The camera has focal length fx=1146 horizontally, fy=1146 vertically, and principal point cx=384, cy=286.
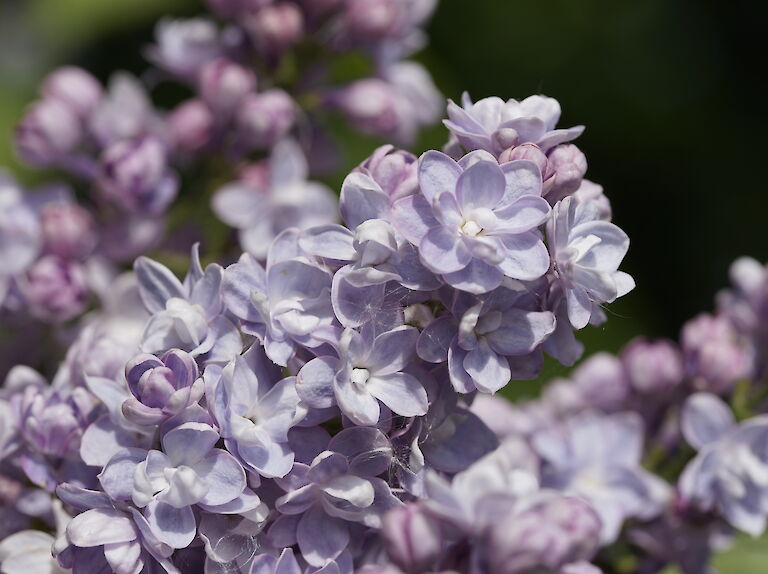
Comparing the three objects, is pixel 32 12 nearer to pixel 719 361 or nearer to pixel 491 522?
pixel 719 361

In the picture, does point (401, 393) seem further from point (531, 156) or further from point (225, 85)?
point (225, 85)

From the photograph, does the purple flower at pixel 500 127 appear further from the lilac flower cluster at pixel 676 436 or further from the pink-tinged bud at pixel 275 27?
the pink-tinged bud at pixel 275 27

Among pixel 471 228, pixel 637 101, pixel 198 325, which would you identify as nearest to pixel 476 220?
pixel 471 228

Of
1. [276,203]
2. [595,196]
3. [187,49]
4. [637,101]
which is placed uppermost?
[595,196]

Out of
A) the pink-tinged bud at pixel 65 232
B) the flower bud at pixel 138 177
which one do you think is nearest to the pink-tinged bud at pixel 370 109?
the flower bud at pixel 138 177

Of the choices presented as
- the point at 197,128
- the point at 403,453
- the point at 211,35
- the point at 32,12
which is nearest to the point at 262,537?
the point at 403,453
